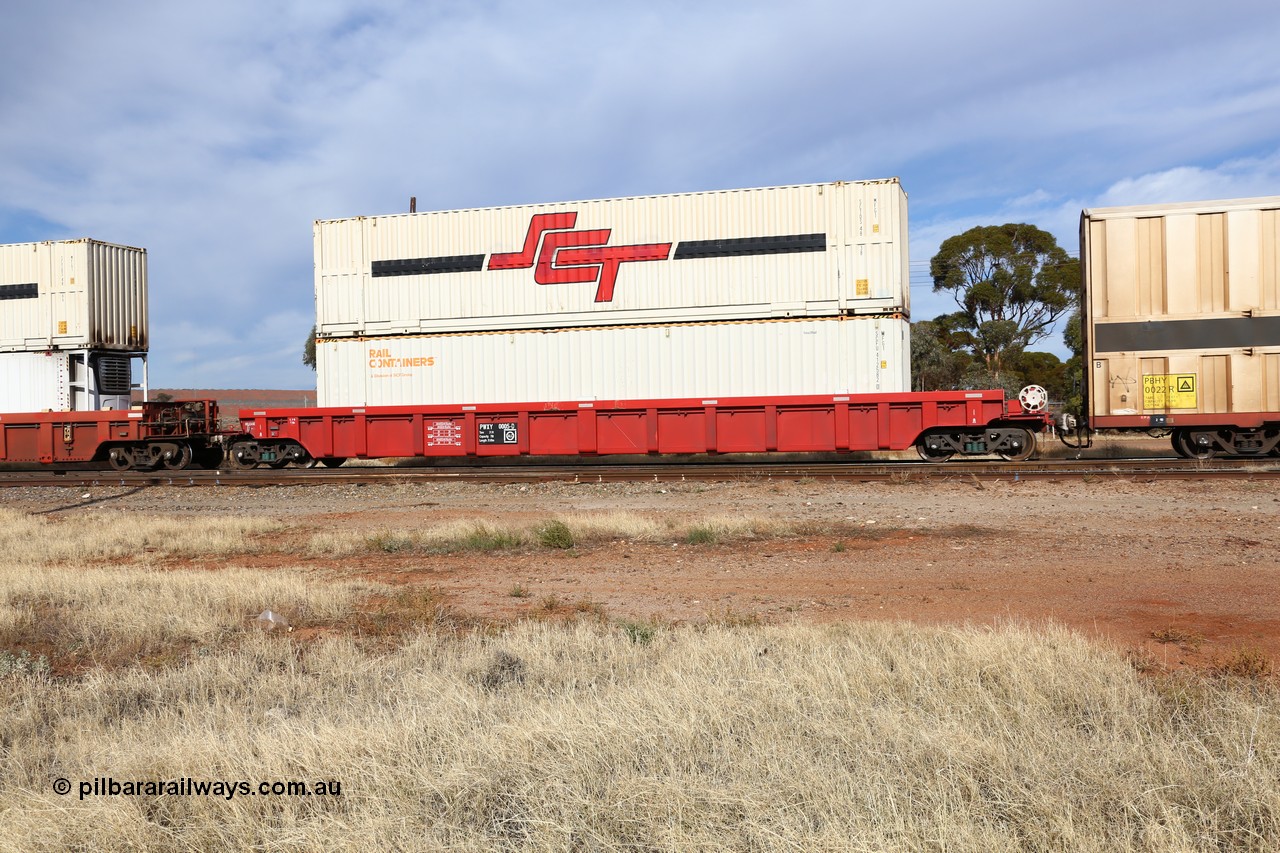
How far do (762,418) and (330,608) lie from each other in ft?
36.8

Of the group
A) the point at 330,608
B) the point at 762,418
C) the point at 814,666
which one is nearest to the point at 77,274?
the point at 762,418

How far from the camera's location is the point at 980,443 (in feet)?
53.3

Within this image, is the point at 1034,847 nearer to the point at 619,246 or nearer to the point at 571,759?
the point at 571,759

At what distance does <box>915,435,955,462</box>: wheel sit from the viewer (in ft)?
53.7

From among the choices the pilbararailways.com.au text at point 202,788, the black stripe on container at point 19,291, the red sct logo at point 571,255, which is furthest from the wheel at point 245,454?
the pilbararailways.com.au text at point 202,788

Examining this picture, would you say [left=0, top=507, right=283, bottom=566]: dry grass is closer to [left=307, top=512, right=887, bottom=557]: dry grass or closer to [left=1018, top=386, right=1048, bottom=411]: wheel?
[left=307, top=512, right=887, bottom=557]: dry grass

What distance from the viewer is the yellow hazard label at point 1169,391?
14977 mm

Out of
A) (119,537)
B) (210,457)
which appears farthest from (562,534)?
(210,457)

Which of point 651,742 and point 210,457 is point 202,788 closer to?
point 651,742

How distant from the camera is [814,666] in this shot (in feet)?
14.8

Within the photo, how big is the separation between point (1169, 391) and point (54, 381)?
79.7 feet

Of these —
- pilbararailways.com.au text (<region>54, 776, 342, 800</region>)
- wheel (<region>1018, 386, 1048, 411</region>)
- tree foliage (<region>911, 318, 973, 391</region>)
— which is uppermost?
tree foliage (<region>911, 318, 973, 391</region>)

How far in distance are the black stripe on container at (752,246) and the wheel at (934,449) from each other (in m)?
4.33

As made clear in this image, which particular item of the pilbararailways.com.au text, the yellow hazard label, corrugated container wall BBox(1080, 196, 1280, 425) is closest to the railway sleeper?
corrugated container wall BBox(1080, 196, 1280, 425)
